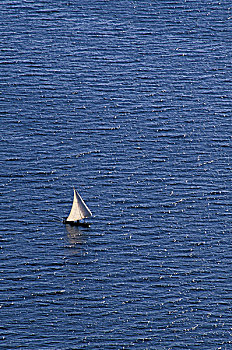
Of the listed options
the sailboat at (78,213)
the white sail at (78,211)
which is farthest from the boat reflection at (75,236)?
the white sail at (78,211)

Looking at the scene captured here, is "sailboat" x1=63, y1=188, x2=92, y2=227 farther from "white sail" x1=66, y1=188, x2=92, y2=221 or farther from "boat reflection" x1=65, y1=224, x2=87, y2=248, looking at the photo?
"boat reflection" x1=65, y1=224, x2=87, y2=248

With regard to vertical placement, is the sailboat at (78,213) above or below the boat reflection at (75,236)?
above

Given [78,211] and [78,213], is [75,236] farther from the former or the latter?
[78,211]

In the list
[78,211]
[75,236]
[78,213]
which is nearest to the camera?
[75,236]

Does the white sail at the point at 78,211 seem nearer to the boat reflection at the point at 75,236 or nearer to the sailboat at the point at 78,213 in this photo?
the sailboat at the point at 78,213

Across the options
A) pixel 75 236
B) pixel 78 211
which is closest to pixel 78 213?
pixel 78 211

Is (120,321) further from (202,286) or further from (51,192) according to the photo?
(51,192)

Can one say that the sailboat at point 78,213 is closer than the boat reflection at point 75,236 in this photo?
No

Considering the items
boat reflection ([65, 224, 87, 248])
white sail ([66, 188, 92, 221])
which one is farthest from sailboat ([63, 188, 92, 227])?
boat reflection ([65, 224, 87, 248])
